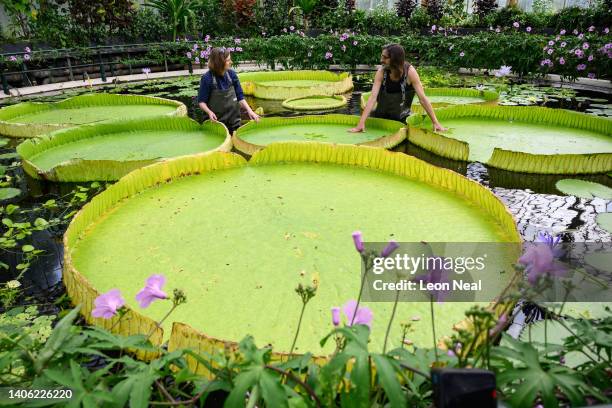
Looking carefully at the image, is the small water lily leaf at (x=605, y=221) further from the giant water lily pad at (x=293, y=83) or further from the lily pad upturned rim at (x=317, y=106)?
the giant water lily pad at (x=293, y=83)

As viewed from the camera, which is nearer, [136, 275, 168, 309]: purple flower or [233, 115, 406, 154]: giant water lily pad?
[136, 275, 168, 309]: purple flower

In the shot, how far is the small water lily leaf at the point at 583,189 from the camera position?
3.12 metres

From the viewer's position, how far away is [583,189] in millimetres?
3230

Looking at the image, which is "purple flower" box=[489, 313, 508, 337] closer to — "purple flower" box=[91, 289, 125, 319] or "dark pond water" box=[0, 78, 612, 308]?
"purple flower" box=[91, 289, 125, 319]

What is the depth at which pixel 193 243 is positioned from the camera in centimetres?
242

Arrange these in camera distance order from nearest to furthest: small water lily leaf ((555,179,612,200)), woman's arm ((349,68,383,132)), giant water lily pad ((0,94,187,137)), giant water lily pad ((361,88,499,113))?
small water lily leaf ((555,179,612,200)), woman's arm ((349,68,383,132)), giant water lily pad ((0,94,187,137)), giant water lily pad ((361,88,499,113))

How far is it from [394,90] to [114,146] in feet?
9.70

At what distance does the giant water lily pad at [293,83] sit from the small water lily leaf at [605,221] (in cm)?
531

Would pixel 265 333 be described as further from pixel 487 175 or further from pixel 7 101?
pixel 7 101

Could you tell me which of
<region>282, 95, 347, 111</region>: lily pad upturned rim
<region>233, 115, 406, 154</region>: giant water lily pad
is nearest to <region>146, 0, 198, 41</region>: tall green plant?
<region>282, 95, 347, 111</region>: lily pad upturned rim

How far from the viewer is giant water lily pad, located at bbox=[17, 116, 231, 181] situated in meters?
3.65

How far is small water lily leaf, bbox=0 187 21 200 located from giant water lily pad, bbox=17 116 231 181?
219 millimetres

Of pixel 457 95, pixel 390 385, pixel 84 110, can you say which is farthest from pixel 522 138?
pixel 84 110

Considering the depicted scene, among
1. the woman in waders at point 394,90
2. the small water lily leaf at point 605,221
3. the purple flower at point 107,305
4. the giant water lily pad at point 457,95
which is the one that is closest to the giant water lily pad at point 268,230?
the purple flower at point 107,305
